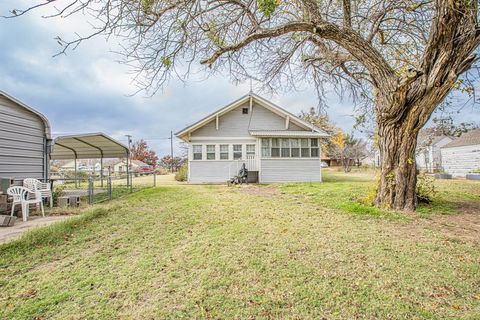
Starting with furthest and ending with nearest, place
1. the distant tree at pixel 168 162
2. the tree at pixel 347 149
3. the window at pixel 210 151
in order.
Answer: the distant tree at pixel 168 162 < the tree at pixel 347 149 < the window at pixel 210 151

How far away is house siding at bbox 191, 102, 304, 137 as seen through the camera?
54.4ft

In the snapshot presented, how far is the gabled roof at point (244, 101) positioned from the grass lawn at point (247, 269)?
1089 centimetres

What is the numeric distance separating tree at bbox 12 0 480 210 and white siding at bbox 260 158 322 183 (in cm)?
889

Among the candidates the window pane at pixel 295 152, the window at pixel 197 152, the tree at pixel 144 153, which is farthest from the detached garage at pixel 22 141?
the tree at pixel 144 153

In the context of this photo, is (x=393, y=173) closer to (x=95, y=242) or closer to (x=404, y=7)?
(x=404, y=7)

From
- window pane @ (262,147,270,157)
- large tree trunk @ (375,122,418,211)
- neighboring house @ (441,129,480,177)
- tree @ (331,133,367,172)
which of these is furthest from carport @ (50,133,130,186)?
tree @ (331,133,367,172)

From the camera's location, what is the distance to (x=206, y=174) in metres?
16.3

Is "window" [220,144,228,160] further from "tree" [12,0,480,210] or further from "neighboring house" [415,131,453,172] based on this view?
"neighboring house" [415,131,453,172]

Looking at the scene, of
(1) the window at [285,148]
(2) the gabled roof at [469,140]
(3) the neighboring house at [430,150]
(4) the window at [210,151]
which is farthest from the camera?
(3) the neighboring house at [430,150]

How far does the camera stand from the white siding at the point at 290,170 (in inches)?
620

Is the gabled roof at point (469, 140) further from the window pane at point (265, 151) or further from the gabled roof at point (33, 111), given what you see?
the gabled roof at point (33, 111)

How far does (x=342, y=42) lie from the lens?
19.1 ft

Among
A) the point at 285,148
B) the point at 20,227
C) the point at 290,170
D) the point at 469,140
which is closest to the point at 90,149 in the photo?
the point at 20,227

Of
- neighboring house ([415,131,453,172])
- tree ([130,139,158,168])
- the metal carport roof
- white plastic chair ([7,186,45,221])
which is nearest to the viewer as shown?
white plastic chair ([7,186,45,221])
